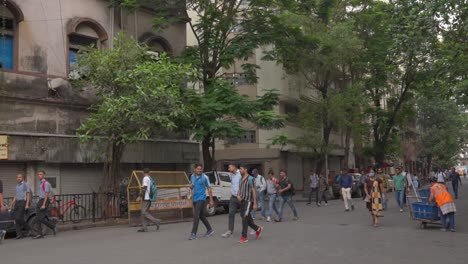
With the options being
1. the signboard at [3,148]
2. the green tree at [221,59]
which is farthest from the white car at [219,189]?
the signboard at [3,148]

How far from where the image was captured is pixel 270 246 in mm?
10281

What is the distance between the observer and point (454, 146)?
61.1 meters

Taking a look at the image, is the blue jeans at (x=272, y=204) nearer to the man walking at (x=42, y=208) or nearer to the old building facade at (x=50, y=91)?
the man walking at (x=42, y=208)

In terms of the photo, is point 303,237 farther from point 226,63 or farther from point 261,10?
point 261,10

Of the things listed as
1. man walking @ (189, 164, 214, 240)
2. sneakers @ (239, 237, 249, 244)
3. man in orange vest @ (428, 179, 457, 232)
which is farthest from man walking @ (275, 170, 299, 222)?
sneakers @ (239, 237, 249, 244)

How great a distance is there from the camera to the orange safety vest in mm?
12234

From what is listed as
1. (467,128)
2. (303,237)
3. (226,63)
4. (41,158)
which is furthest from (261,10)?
(467,128)

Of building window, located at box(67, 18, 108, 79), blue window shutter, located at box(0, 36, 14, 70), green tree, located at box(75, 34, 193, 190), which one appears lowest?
green tree, located at box(75, 34, 193, 190)

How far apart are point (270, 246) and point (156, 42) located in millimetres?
15781

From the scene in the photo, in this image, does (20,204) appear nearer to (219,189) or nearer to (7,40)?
(7,40)

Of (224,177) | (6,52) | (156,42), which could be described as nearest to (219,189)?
(224,177)

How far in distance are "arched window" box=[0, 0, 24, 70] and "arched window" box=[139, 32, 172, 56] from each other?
226 inches

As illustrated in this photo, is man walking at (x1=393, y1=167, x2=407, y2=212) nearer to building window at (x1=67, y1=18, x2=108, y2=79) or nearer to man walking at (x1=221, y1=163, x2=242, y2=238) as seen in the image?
man walking at (x1=221, y1=163, x2=242, y2=238)

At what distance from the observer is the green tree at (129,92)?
52.8 ft
